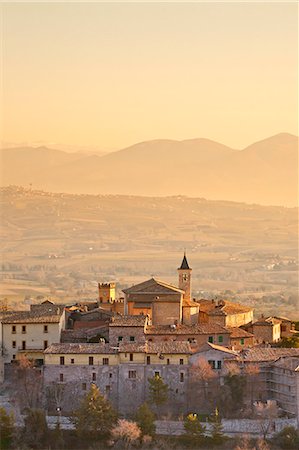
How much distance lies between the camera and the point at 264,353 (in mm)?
49000

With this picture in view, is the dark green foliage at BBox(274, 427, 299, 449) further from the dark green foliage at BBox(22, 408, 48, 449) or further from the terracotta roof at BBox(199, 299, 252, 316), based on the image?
the terracotta roof at BBox(199, 299, 252, 316)

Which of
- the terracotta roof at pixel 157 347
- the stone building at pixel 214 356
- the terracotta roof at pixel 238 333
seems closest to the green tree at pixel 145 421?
the terracotta roof at pixel 157 347

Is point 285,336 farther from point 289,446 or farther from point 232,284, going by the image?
point 232,284

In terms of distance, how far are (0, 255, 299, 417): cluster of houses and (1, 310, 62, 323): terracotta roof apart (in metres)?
0.04

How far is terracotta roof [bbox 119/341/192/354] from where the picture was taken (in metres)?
47.5

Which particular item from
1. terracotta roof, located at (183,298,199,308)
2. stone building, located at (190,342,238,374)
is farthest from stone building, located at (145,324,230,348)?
terracotta roof, located at (183,298,199,308)

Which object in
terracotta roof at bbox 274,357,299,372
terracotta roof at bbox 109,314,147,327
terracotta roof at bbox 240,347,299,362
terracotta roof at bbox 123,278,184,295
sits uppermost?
terracotta roof at bbox 123,278,184,295

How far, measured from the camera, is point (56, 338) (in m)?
50.8

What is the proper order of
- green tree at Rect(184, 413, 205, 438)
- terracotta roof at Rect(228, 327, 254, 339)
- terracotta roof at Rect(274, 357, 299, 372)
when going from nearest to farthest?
green tree at Rect(184, 413, 205, 438) < terracotta roof at Rect(274, 357, 299, 372) < terracotta roof at Rect(228, 327, 254, 339)

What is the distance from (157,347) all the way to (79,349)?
2873mm

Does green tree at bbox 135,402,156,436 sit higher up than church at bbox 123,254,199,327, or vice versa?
church at bbox 123,254,199,327

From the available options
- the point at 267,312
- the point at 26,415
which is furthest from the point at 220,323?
the point at 267,312

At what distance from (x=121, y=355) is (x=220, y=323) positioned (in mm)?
7749

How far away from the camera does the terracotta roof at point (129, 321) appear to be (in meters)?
50.3
